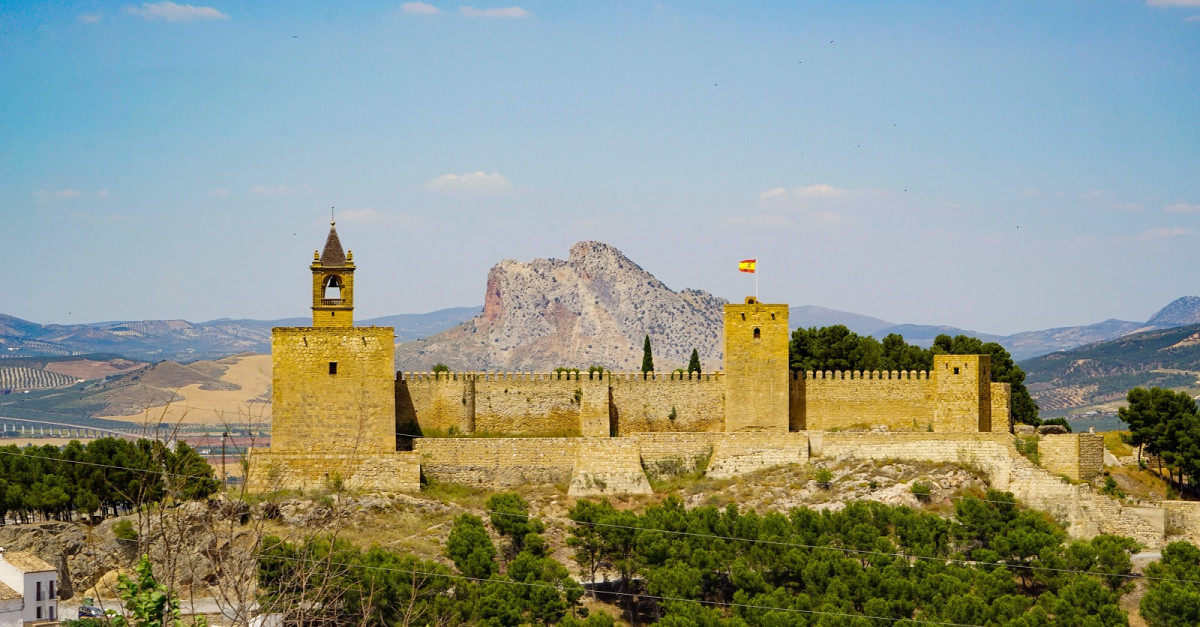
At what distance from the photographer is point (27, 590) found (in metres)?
43.0

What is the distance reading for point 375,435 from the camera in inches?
2010

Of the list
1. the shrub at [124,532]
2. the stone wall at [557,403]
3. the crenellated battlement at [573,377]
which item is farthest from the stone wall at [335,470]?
the crenellated battlement at [573,377]

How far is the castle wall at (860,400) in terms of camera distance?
53594mm

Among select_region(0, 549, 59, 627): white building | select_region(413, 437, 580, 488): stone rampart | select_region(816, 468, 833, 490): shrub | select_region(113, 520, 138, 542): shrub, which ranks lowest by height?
select_region(0, 549, 59, 627): white building

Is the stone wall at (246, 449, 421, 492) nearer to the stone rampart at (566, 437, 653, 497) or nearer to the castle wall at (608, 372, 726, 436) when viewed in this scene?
the stone rampart at (566, 437, 653, 497)

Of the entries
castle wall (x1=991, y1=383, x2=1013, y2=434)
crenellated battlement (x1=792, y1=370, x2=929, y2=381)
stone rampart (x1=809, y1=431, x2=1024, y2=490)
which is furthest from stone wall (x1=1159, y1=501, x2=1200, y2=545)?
crenellated battlement (x1=792, y1=370, x2=929, y2=381)

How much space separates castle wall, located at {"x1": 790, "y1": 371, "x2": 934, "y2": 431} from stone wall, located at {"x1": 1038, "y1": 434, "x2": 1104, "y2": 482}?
15.6ft

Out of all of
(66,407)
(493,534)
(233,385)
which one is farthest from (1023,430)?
(66,407)

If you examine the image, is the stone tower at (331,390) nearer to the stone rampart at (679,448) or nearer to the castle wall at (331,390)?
the castle wall at (331,390)

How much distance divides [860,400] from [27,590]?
28.2 meters

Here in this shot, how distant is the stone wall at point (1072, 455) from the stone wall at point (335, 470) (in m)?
20.9

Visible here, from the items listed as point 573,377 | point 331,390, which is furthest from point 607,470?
point 331,390

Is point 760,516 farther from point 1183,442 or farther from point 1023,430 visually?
point 1183,442

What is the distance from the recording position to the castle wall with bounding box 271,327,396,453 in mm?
50625
